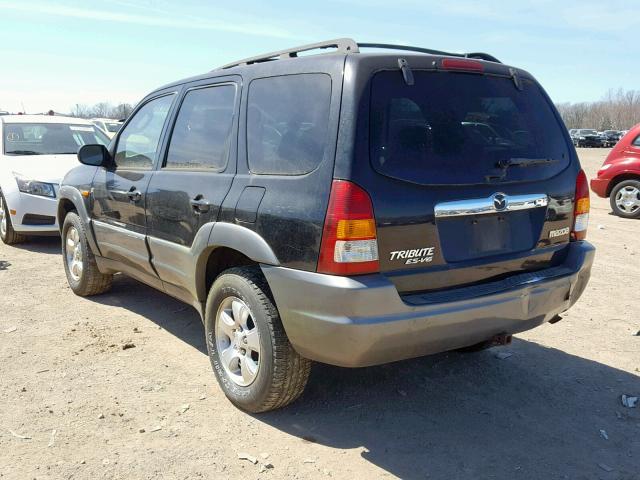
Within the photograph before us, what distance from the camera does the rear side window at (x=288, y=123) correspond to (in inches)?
118

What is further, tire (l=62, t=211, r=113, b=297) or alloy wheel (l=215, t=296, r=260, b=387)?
tire (l=62, t=211, r=113, b=297)

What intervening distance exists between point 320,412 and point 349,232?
132cm

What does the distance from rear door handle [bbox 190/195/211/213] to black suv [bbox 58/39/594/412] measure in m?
0.01

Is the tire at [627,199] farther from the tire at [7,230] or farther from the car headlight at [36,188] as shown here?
the tire at [7,230]

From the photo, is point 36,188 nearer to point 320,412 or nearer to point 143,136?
point 143,136

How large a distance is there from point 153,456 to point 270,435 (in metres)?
0.62

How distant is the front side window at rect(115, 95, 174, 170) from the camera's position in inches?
176

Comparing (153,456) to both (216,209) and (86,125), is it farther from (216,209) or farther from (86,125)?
(86,125)

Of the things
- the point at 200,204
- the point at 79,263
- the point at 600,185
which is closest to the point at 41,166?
the point at 79,263

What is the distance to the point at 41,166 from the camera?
8125mm

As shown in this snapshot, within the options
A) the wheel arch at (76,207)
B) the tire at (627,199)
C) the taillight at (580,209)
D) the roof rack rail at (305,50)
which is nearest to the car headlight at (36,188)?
the wheel arch at (76,207)

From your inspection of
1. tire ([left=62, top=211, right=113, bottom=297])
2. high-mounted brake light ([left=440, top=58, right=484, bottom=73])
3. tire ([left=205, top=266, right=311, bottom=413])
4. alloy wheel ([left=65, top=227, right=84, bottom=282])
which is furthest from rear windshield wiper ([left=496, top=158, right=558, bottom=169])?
alloy wheel ([left=65, top=227, right=84, bottom=282])

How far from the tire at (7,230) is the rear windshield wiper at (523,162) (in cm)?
701

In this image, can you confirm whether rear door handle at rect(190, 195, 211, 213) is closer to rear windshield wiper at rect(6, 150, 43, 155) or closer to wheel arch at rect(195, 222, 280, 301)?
wheel arch at rect(195, 222, 280, 301)
